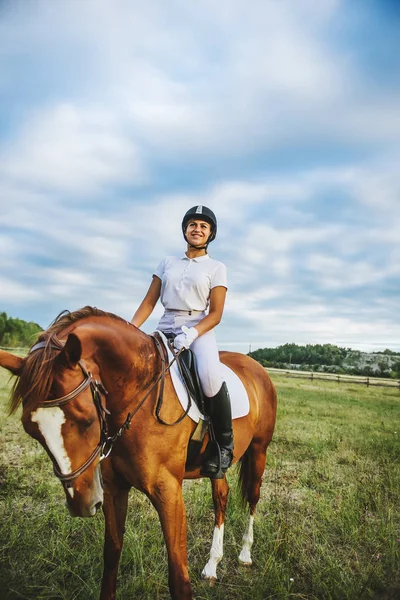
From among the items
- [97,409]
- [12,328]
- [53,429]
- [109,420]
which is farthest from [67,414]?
[12,328]

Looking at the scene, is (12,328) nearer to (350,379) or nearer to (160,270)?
(350,379)

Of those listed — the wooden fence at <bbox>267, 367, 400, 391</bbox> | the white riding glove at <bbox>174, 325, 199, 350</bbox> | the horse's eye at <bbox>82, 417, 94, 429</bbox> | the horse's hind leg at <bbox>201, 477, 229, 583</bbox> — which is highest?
the white riding glove at <bbox>174, 325, 199, 350</bbox>

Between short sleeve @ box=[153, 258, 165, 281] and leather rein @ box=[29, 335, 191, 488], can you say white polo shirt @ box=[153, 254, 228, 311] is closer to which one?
short sleeve @ box=[153, 258, 165, 281]

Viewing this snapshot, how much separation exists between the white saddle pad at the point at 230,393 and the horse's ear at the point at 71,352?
3.48 feet

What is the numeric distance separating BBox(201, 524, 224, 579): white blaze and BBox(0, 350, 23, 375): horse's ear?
3.26 meters

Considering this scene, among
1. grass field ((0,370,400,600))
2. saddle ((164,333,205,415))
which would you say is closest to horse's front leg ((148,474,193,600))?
saddle ((164,333,205,415))

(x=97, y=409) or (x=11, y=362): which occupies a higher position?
(x=11, y=362)

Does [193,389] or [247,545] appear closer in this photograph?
[193,389]

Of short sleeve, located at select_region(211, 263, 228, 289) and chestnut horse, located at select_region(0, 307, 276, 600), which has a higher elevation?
short sleeve, located at select_region(211, 263, 228, 289)

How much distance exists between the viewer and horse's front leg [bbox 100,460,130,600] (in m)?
3.43

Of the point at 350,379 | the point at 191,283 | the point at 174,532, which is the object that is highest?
the point at 191,283

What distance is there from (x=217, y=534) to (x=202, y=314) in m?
2.65

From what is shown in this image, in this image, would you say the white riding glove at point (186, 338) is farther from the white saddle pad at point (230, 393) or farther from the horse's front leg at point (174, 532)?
the horse's front leg at point (174, 532)

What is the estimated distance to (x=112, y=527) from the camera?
3480 mm
